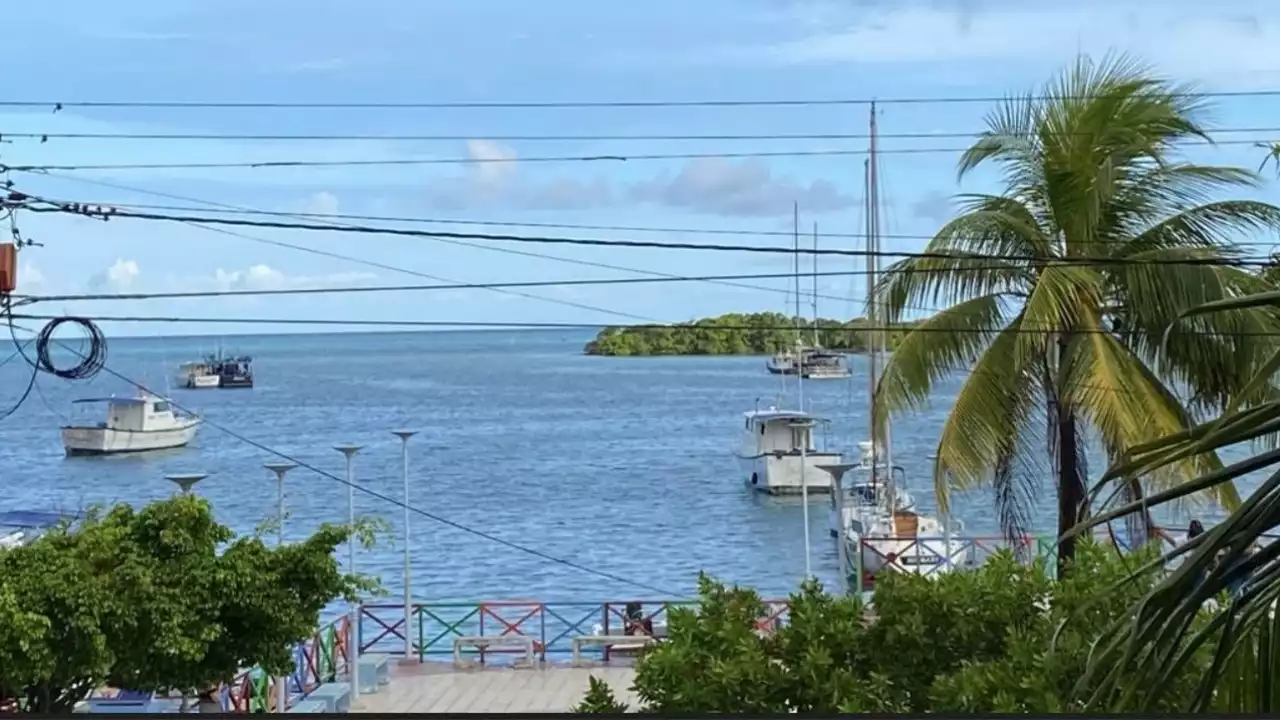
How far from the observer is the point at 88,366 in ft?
10.7

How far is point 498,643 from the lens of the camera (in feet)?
17.4

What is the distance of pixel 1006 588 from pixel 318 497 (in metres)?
7.41

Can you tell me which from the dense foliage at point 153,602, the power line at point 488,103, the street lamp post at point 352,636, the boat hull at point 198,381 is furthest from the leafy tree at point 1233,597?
the boat hull at point 198,381

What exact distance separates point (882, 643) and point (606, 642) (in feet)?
8.58

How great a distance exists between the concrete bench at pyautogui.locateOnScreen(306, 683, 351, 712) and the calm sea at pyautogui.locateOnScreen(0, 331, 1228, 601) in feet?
1.80

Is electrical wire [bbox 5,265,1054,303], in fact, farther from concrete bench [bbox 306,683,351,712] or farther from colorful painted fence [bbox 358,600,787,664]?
colorful painted fence [bbox 358,600,787,664]

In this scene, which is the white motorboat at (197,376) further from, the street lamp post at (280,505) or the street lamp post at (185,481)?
the street lamp post at (185,481)

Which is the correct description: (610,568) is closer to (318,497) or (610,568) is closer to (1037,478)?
(318,497)

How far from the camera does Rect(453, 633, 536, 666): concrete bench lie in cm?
528

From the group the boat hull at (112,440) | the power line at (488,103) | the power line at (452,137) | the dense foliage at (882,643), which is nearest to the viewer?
the dense foliage at (882,643)

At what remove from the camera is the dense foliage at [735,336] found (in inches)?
137

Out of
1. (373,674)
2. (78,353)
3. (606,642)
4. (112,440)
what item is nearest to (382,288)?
(78,353)

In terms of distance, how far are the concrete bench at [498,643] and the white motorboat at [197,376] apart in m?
4.70

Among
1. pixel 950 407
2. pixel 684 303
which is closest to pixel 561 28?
pixel 684 303
